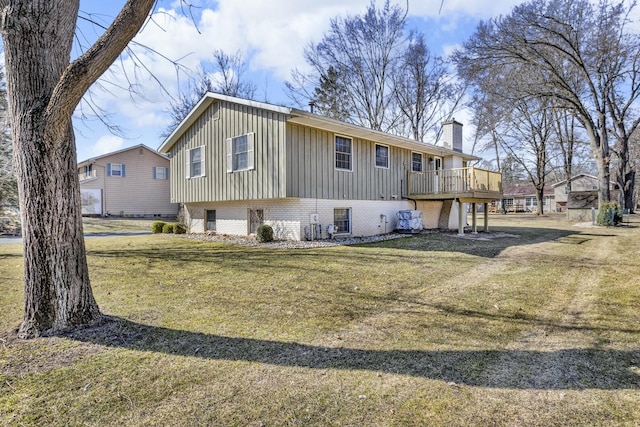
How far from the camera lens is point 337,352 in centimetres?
366

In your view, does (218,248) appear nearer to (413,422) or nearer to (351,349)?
(351,349)

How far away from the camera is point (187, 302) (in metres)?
5.39

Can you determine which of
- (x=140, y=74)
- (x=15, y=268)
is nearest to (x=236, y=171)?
(x=15, y=268)

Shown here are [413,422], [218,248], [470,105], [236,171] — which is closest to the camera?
[413,422]

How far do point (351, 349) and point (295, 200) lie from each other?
8441mm

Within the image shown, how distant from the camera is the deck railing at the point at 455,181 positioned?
13.9 meters

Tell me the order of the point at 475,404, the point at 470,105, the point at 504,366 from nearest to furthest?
the point at 475,404
the point at 504,366
the point at 470,105

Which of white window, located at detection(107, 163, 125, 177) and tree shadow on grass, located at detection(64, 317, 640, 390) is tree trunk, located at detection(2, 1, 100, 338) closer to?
tree shadow on grass, located at detection(64, 317, 640, 390)

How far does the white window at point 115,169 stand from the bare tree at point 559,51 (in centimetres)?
2391

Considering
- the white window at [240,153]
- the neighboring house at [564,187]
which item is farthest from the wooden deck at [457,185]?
the neighboring house at [564,187]

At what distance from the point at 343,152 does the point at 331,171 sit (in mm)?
994

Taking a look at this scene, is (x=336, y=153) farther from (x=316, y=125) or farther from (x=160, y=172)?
(x=160, y=172)

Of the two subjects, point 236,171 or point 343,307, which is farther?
point 236,171

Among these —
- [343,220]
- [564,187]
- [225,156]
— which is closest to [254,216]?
[225,156]
